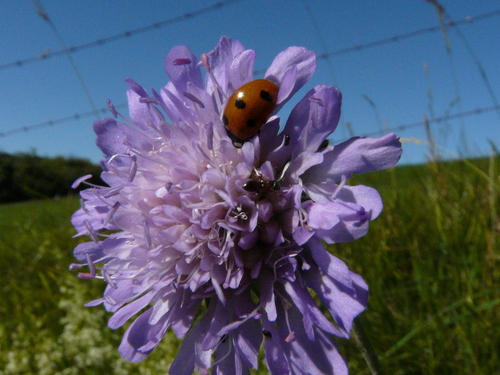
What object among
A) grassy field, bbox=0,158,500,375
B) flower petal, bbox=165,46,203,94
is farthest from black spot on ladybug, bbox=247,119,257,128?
grassy field, bbox=0,158,500,375

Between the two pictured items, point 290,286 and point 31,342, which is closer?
point 290,286

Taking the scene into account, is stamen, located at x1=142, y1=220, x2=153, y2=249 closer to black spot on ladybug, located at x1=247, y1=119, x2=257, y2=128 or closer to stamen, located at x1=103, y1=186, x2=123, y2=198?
stamen, located at x1=103, y1=186, x2=123, y2=198

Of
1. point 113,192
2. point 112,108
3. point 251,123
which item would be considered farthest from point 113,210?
point 251,123

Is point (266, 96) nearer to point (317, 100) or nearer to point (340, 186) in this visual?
point (317, 100)

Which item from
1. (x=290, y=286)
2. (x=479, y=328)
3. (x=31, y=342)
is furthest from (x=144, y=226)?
(x=31, y=342)

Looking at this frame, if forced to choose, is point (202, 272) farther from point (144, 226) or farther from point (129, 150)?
point (129, 150)
